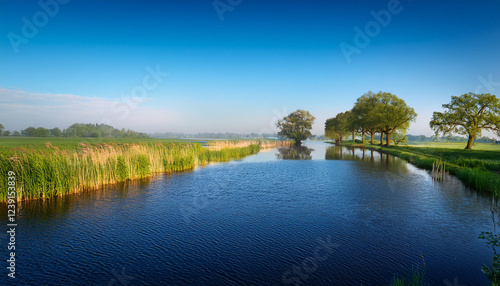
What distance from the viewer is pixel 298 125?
284 feet

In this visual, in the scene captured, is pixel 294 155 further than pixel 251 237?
Yes

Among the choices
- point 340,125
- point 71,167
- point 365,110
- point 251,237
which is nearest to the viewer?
point 251,237

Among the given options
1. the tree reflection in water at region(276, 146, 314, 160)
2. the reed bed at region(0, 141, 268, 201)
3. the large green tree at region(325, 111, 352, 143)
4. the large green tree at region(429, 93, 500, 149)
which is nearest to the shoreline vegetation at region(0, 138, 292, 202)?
the reed bed at region(0, 141, 268, 201)

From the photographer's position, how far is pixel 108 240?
8094mm

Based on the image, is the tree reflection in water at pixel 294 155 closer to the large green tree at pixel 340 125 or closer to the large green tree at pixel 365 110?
the large green tree at pixel 365 110

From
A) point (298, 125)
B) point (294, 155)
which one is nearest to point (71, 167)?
point (294, 155)

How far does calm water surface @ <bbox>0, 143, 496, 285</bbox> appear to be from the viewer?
6117mm

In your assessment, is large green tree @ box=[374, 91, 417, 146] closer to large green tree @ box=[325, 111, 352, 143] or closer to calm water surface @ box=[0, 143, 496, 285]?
large green tree @ box=[325, 111, 352, 143]

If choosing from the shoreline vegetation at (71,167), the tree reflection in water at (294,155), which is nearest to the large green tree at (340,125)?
the tree reflection in water at (294,155)

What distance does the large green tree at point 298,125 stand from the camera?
85.8m

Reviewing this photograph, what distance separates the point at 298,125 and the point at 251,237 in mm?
80450

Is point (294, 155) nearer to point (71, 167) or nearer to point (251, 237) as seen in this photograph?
point (71, 167)

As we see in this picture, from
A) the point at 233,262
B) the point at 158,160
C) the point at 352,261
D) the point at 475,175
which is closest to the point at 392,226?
the point at 352,261

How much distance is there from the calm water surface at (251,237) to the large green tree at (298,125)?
71675 millimetres
